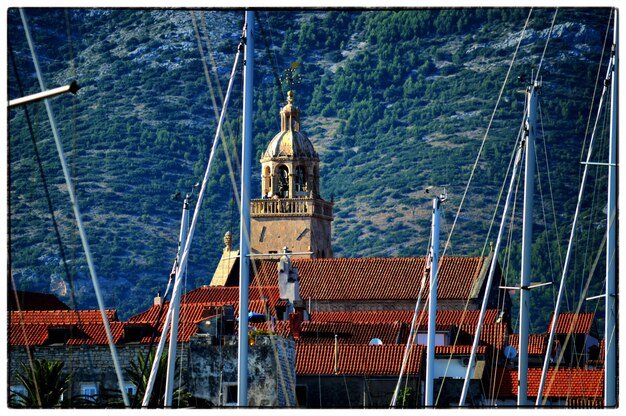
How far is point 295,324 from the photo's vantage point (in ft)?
192

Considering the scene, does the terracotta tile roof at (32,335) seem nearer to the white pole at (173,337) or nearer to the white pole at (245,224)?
the white pole at (173,337)

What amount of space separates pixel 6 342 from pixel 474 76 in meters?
154

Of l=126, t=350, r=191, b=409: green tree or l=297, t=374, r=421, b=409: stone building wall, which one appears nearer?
l=126, t=350, r=191, b=409: green tree

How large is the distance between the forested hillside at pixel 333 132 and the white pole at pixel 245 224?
65979 mm

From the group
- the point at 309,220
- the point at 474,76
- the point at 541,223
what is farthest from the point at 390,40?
the point at 309,220

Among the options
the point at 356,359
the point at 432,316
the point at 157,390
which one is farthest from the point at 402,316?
the point at 157,390

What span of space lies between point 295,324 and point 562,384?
1558cm

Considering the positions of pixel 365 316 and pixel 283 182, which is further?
pixel 283 182

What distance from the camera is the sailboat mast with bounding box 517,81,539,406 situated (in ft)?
116

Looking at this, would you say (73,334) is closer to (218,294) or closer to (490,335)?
(490,335)

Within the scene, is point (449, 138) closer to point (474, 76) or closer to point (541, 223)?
point (474, 76)

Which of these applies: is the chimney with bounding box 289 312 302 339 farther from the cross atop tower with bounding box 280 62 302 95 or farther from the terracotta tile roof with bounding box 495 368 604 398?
the terracotta tile roof with bounding box 495 368 604 398

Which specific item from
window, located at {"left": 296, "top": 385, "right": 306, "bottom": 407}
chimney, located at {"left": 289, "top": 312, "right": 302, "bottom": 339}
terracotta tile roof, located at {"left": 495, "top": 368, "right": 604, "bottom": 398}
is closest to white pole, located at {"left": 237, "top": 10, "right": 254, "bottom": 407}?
terracotta tile roof, located at {"left": 495, "top": 368, "right": 604, "bottom": 398}

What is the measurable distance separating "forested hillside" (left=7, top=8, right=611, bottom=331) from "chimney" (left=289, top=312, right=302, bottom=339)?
39.9m
